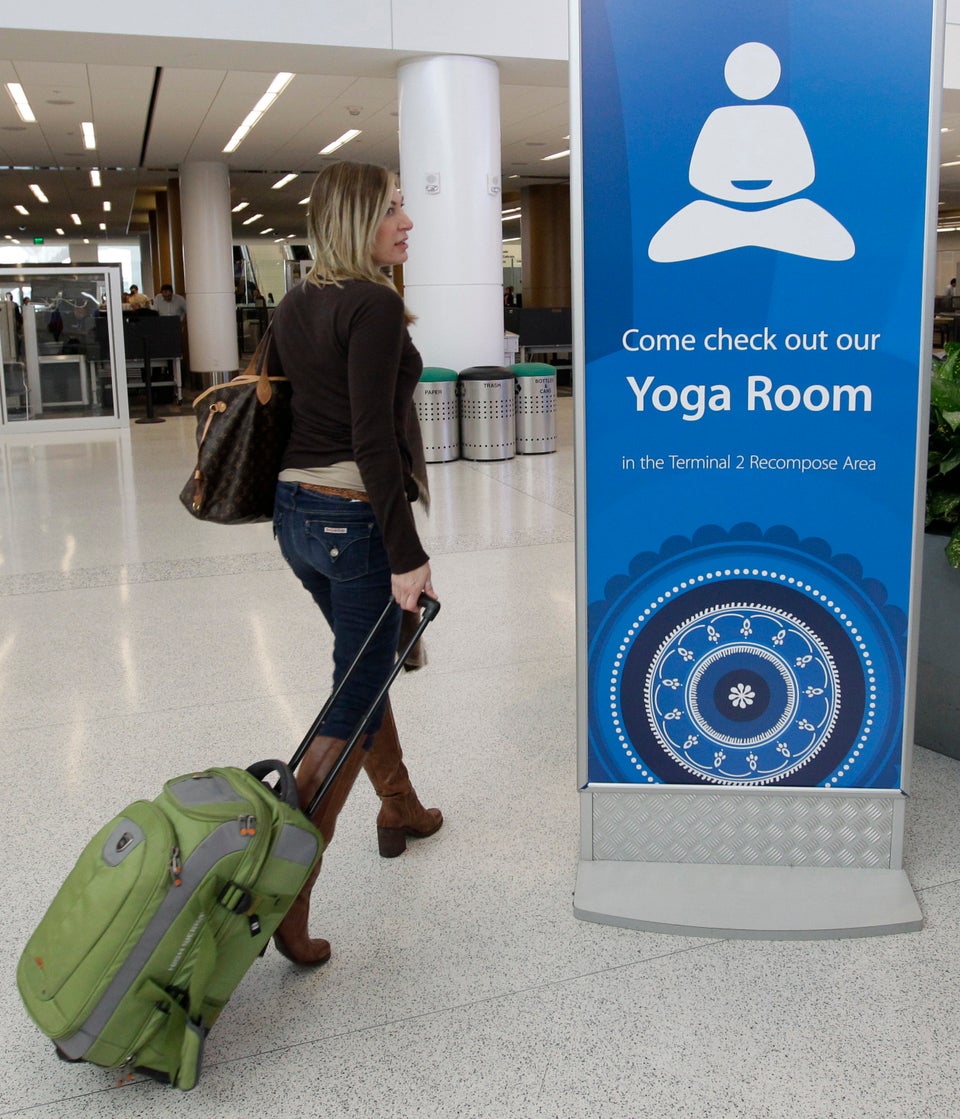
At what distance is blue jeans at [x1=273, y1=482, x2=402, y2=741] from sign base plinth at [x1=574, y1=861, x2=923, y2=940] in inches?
26.2

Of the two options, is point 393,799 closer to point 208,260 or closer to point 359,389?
point 359,389

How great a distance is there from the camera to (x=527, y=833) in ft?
9.52

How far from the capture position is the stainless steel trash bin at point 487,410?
32.2ft

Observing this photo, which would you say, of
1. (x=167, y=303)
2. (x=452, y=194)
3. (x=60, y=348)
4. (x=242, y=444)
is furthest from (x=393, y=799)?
(x=167, y=303)

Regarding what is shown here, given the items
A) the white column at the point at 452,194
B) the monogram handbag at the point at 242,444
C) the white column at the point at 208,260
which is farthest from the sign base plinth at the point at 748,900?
the white column at the point at 208,260

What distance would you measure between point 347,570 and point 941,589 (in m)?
1.87

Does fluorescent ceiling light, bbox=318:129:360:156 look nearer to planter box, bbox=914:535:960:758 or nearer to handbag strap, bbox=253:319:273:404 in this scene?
planter box, bbox=914:535:960:758

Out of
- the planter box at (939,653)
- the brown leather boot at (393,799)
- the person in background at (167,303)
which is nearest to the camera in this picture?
the brown leather boot at (393,799)

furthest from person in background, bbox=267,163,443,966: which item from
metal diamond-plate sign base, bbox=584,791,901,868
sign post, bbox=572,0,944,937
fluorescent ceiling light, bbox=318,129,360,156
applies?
fluorescent ceiling light, bbox=318,129,360,156

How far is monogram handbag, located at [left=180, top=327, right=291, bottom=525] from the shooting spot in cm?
229

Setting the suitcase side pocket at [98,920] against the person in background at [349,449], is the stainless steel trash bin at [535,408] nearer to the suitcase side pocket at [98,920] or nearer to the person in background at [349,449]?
the person in background at [349,449]

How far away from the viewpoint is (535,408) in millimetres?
10281

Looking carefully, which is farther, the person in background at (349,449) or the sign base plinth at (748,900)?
the sign base plinth at (748,900)

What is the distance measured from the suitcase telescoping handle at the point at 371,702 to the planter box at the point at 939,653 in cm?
165
